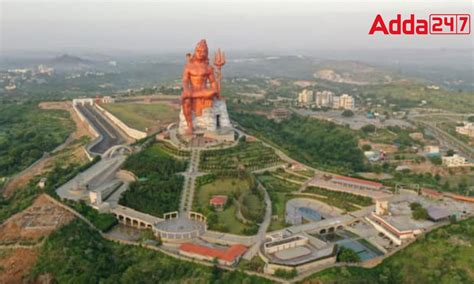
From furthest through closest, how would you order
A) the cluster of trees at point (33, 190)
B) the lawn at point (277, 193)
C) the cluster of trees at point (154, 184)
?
the cluster of trees at point (154, 184) → the cluster of trees at point (33, 190) → the lawn at point (277, 193)

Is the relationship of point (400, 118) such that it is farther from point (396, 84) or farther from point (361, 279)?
point (361, 279)

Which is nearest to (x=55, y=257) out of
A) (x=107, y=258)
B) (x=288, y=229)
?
(x=107, y=258)

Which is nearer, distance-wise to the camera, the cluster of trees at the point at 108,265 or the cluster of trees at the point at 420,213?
the cluster of trees at the point at 108,265

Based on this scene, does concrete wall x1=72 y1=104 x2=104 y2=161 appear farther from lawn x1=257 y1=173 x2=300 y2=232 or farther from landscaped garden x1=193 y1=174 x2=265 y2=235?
lawn x1=257 y1=173 x2=300 y2=232

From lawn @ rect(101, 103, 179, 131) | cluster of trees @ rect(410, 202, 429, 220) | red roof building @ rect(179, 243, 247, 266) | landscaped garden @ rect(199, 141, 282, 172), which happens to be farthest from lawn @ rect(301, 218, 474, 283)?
lawn @ rect(101, 103, 179, 131)

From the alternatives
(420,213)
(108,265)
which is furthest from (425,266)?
(108,265)

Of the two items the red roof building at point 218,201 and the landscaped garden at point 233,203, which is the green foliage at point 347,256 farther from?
the red roof building at point 218,201

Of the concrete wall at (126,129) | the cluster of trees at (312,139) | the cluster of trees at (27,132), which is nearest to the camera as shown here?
the cluster of trees at (27,132)

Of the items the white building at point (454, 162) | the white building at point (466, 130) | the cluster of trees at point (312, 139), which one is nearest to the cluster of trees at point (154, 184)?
the cluster of trees at point (312, 139)
